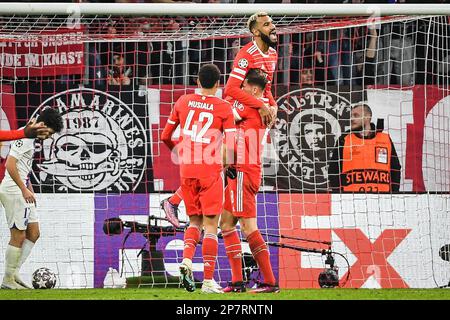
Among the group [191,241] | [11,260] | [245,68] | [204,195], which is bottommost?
[11,260]

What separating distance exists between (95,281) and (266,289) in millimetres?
2746

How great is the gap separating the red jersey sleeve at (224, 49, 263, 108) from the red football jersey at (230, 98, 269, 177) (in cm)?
9

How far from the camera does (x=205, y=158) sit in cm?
952

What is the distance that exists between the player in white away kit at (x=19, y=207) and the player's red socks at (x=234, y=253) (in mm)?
2345

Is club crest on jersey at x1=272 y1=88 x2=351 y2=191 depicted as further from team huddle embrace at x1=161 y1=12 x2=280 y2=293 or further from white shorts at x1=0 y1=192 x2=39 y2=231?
white shorts at x1=0 y1=192 x2=39 y2=231

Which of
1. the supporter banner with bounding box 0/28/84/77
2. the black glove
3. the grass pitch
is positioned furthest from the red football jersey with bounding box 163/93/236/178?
the supporter banner with bounding box 0/28/84/77

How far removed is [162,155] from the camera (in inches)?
474

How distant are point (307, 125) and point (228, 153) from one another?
2862 mm

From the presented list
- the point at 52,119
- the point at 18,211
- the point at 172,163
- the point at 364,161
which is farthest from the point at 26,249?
the point at 364,161

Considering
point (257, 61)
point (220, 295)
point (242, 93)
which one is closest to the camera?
point (220, 295)

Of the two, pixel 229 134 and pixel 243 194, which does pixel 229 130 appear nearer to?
pixel 229 134

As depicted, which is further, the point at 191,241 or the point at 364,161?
the point at 364,161

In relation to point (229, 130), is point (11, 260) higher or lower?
lower
